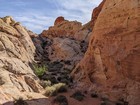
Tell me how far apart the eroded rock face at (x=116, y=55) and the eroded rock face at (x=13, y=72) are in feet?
18.2

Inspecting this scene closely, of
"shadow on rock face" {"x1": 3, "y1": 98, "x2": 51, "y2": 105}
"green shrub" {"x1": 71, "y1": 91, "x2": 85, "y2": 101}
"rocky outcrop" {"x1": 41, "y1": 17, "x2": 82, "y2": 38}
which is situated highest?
"rocky outcrop" {"x1": 41, "y1": 17, "x2": 82, "y2": 38}

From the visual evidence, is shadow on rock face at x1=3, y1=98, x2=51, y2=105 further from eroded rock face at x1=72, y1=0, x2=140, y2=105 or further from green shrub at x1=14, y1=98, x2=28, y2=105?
eroded rock face at x1=72, y1=0, x2=140, y2=105

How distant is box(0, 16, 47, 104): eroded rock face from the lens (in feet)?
73.8

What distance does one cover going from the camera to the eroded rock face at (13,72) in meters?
22.5

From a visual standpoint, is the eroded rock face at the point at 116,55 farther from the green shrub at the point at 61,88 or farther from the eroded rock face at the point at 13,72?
the eroded rock face at the point at 13,72

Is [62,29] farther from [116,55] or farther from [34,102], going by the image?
[34,102]

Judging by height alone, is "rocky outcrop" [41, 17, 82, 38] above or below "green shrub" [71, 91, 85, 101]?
above

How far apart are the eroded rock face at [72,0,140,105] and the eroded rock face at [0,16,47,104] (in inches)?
219

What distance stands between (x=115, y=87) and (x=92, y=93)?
2064 mm

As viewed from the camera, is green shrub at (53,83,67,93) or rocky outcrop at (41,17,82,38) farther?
rocky outcrop at (41,17,82,38)

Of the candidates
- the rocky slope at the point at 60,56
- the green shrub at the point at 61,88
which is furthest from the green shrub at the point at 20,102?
the rocky slope at the point at 60,56

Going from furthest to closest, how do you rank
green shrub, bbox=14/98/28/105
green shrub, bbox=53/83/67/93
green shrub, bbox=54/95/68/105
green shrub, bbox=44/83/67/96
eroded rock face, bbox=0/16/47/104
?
green shrub, bbox=53/83/67/93 < green shrub, bbox=44/83/67/96 < green shrub, bbox=54/95/68/105 < eroded rock face, bbox=0/16/47/104 < green shrub, bbox=14/98/28/105

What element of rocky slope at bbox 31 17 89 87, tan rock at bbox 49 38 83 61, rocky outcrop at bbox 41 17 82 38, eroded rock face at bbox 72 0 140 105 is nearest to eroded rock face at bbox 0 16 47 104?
rocky slope at bbox 31 17 89 87

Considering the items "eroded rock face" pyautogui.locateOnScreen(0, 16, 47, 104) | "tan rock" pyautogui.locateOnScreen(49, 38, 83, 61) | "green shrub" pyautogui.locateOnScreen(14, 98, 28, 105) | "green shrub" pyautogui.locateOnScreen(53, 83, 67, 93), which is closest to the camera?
"green shrub" pyautogui.locateOnScreen(14, 98, 28, 105)
